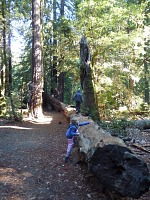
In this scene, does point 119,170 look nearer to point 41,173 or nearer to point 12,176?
point 41,173

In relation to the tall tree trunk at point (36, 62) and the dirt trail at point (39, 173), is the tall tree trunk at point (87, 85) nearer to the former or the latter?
the dirt trail at point (39, 173)

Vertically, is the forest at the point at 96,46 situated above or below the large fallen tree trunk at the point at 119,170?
above

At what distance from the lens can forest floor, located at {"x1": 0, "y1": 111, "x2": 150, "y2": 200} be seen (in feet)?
15.8

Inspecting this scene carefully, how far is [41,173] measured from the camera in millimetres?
5941

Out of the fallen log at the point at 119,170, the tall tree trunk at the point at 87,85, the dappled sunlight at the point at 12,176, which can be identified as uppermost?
the tall tree trunk at the point at 87,85

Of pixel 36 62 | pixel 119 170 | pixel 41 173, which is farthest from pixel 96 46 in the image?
pixel 119 170

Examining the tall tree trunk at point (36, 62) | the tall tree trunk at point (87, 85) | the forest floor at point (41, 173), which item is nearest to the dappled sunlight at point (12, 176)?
the forest floor at point (41, 173)

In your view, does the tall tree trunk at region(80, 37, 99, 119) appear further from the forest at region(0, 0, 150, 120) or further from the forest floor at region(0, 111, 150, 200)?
the forest floor at region(0, 111, 150, 200)

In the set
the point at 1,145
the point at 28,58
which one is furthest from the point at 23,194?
the point at 28,58

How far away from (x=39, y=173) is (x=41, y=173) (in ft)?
0.16

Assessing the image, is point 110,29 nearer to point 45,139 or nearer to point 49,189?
point 45,139

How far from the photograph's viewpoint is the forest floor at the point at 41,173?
4824 millimetres

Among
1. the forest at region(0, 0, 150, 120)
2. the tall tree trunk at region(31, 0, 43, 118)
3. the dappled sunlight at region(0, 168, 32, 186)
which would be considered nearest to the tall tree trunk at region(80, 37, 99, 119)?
the forest at region(0, 0, 150, 120)

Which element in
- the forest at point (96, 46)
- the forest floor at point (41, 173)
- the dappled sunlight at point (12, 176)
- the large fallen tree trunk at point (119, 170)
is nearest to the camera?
the large fallen tree trunk at point (119, 170)
